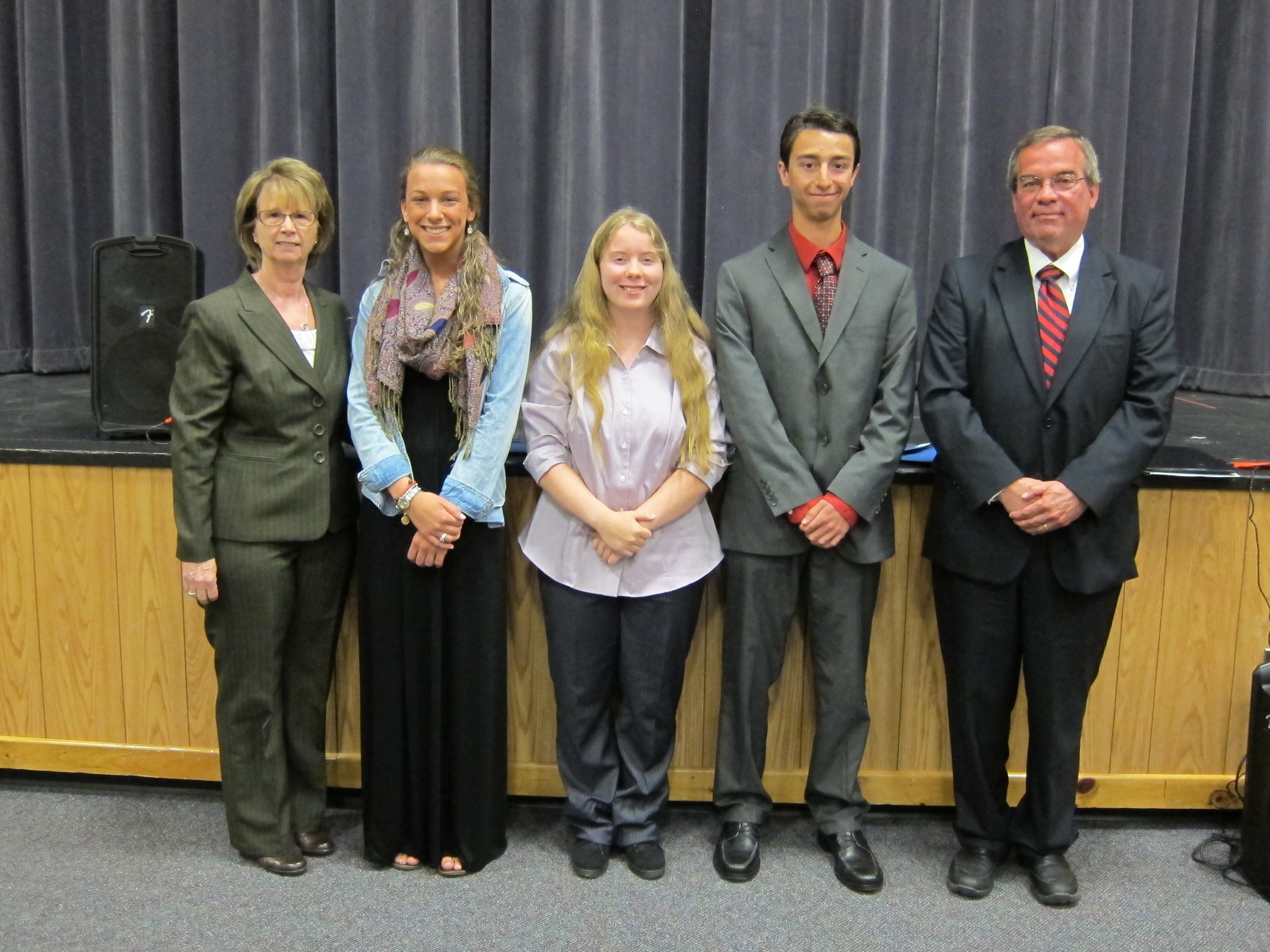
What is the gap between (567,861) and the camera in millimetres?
2414

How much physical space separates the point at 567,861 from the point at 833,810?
0.55 meters

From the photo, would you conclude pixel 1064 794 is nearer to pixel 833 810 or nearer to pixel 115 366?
pixel 833 810

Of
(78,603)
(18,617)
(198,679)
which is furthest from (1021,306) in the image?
(18,617)

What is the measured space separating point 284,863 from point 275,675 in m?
0.38

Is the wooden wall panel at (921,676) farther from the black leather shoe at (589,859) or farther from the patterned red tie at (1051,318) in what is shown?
the black leather shoe at (589,859)

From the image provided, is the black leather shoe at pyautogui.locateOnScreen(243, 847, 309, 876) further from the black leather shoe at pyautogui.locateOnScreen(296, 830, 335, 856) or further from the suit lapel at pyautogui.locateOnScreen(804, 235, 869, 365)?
the suit lapel at pyautogui.locateOnScreen(804, 235, 869, 365)

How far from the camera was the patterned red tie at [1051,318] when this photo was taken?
216 centimetres

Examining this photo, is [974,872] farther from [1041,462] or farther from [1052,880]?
[1041,462]

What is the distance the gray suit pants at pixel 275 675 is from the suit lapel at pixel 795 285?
0.98m

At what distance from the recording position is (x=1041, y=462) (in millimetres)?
2180

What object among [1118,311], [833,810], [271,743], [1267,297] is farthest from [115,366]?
[1267,297]

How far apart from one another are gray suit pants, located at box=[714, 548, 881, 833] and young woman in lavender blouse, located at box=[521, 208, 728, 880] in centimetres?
10

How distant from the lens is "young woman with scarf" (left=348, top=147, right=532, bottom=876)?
215cm

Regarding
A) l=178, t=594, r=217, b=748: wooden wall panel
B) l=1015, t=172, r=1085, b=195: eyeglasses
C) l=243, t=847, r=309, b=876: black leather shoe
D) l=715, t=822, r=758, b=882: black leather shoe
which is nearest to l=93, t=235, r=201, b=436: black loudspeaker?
l=178, t=594, r=217, b=748: wooden wall panel
